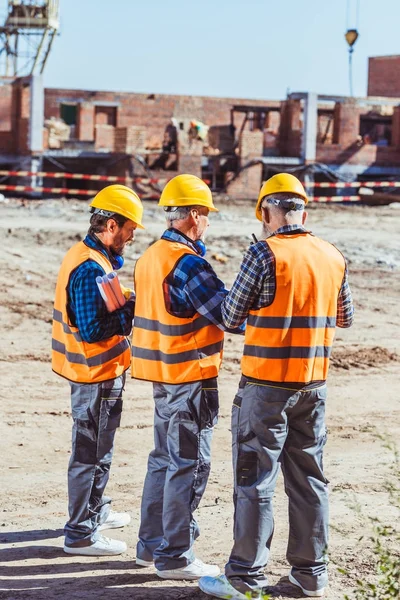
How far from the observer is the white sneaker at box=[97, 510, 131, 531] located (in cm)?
606

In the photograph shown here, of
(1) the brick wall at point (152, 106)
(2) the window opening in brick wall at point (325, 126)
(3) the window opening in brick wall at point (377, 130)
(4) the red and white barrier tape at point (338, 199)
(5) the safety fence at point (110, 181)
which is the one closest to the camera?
(5) the safety fence at point (110, 181)

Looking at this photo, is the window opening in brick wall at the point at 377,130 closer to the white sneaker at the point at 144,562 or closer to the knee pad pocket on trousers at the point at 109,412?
the knee pad pocket on trousers at the point at 109,412

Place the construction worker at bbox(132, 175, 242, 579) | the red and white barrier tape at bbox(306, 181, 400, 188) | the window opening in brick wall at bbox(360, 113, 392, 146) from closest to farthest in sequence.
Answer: the construction worker at bbox(132, 175, 242, 579) → the red and white barrier tape at bbox(306, 181, 400, 188) → the window opening in brick wall at bbox(360, 113, 392, 146)

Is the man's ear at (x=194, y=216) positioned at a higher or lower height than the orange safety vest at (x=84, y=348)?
higher

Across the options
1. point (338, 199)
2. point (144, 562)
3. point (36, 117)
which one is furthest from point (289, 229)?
point (36, 117)

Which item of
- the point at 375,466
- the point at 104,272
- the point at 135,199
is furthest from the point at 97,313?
the point at 375,466

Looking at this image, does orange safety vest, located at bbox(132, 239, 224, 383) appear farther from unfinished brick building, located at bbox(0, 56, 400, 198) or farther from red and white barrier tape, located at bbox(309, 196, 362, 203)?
unfinished brick building, located at bbox(0, 56, 400, 198)

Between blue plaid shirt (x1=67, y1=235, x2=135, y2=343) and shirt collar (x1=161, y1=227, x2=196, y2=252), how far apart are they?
0.46 meters

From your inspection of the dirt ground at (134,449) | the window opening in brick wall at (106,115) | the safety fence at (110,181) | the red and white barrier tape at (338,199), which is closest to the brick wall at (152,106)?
the window opening in brick wall at (106,115)

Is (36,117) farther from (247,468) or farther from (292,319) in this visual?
(247,468)

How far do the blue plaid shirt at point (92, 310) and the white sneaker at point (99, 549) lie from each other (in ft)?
3.82

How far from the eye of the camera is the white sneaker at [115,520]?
19.9 ft

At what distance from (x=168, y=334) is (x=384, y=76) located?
46937 mm

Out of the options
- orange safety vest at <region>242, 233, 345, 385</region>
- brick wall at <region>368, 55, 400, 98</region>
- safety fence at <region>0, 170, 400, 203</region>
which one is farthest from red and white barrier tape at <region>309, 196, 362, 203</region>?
orange safety vest at <region>242, 233, 345, 385</region>
